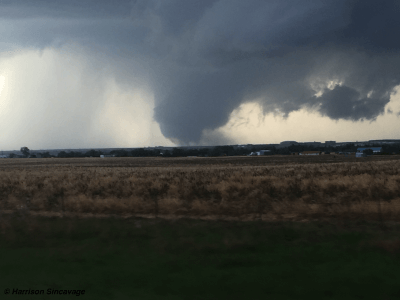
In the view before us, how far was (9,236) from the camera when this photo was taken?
9.99 meters

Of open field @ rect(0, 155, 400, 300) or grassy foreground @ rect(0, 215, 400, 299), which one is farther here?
open field @ rect(0, 155, 400, 300)

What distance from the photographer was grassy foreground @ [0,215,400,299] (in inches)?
239

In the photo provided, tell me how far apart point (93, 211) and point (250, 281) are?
28.9 feet

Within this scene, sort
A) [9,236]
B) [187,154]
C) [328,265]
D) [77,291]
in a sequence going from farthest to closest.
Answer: [187,154]
[9,236]
[328,265]
[77,291]

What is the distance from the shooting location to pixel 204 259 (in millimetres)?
7703

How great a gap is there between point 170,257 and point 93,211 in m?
6.67

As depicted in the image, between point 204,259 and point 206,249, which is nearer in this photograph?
point 204,259

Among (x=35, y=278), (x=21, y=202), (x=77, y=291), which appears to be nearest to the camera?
(x=77, y=291)

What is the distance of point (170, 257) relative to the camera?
7930mm

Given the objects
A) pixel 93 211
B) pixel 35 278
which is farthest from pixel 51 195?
pixel 35 278

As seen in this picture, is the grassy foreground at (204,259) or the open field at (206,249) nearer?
the grassy foreground at (204,259)

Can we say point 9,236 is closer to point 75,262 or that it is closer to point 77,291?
point 75,262

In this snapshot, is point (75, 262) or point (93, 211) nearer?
point (75, 262)

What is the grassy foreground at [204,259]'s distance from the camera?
608 centimetres
